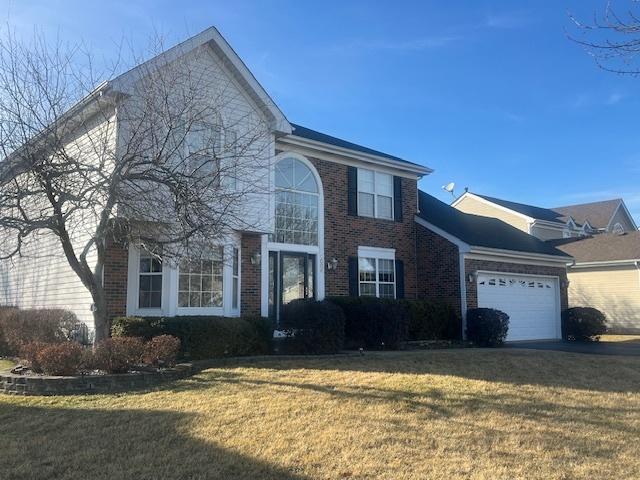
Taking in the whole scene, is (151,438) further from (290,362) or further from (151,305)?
(151,305)

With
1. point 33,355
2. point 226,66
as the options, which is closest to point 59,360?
point 33,355

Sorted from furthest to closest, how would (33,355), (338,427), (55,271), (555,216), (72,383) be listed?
(555,216) < (55,271) < (33,355) < (72,383) < (338,427)

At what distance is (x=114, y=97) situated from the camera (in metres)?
11.7

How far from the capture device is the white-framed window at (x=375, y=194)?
18.6 metres

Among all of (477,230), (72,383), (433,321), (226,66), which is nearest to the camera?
(72,383)

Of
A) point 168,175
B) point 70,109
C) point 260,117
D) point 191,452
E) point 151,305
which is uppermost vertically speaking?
point 260,117

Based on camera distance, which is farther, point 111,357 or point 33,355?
point 33,355

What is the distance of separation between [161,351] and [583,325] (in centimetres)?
1550

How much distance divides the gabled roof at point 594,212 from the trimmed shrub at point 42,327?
32594 mm

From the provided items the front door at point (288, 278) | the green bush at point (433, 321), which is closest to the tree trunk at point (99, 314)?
the front door at point (288, 278)

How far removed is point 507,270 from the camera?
19547 millimetres

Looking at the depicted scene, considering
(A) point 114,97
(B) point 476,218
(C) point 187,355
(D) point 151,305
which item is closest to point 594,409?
(C) point 187,355

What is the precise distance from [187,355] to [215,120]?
18.1 ft

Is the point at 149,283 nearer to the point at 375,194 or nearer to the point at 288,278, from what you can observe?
the point at 288,278
